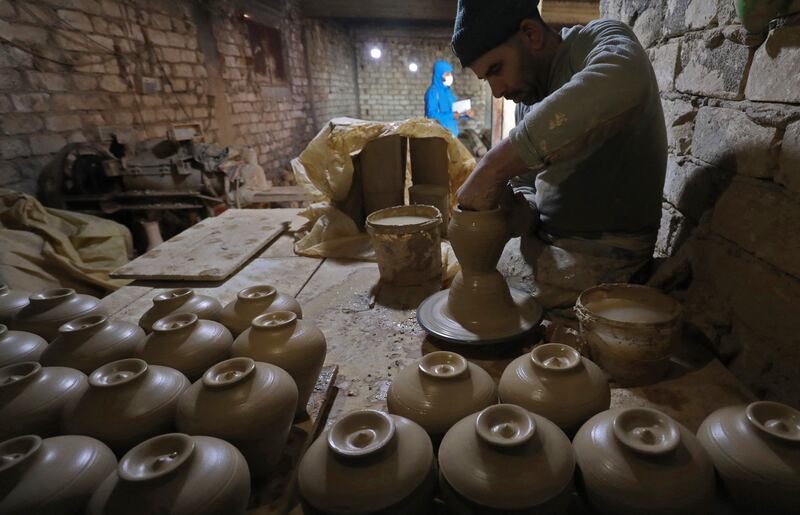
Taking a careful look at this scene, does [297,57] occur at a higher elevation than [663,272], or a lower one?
higher

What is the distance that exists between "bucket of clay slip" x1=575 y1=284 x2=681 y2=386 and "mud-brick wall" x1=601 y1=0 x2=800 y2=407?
13.7 inches

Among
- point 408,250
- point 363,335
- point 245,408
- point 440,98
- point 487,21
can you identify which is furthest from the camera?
point 440,98

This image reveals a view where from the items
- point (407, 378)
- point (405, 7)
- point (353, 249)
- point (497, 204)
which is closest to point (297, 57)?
point (405, 7)

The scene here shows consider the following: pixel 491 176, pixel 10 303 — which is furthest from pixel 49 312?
pixel 491 176

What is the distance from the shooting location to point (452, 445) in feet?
3.79

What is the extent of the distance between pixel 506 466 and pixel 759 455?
65 cm

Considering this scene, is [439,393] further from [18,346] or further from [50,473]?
[18,346]

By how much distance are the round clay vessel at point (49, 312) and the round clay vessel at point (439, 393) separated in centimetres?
172

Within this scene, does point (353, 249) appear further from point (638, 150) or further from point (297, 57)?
point (297, 57)

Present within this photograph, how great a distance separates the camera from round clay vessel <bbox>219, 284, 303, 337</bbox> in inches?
75.9

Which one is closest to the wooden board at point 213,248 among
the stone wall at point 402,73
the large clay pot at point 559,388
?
the large clay pot at point 559,388

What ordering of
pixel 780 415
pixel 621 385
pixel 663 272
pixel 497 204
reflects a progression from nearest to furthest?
pixel 780 415 < pixel 621 385 < pixel 497 204 < pixel 663 272

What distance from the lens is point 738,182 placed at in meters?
1.96

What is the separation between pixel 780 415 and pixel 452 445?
0.89 metres
